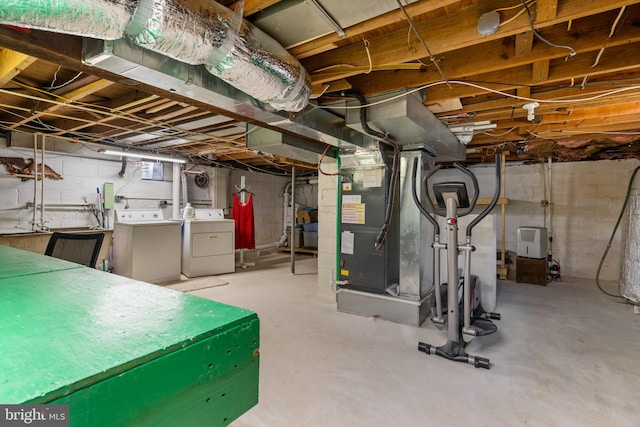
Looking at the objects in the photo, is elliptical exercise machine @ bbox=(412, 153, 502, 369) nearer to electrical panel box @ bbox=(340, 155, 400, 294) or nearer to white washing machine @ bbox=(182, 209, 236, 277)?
electrical panel box @ bbox=(340, 155, 400, 294)

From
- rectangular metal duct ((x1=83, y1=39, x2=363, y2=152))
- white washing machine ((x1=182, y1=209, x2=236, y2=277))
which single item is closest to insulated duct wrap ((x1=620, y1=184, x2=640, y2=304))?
rectangular metal duct ((x1=83, y1=39, x2=363, y2=152))

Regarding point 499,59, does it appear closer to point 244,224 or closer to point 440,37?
point 440,37

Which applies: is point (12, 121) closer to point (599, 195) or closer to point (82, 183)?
point (82, 183)

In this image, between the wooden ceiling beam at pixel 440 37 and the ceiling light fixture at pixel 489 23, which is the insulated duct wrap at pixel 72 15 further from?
the ceiling light fixture at pixel 489 23

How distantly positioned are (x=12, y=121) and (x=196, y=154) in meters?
2.44

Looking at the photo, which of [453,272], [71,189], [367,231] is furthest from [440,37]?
[71,189]

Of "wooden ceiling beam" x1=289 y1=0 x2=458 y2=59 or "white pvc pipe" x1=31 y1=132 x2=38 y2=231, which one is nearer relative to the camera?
"wooden ceiling beam" x1=289 y1=0 x2=458 y2=59

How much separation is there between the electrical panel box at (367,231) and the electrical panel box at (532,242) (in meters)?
2.66

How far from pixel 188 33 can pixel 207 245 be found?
4.26 meters

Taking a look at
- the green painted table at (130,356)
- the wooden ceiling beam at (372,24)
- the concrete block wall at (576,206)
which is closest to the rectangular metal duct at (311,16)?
the wooden ceiling beam at (372,24)

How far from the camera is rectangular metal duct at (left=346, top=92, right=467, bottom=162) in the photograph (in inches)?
95.5

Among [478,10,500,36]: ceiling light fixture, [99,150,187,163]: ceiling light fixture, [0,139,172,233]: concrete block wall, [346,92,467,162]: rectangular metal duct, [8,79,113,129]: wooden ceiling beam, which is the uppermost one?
[8,79,113,129]: wooden ceiling beam

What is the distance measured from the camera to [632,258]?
3748 millimetres

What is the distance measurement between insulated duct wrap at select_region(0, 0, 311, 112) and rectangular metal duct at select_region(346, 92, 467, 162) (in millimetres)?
862
